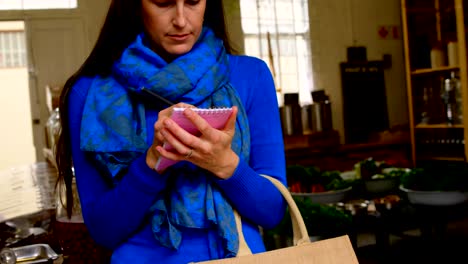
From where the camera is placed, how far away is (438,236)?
275cm

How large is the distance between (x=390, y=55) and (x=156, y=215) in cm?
761

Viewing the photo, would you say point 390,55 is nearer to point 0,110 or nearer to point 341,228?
point 341,228

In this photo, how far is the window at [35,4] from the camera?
6.84 metres

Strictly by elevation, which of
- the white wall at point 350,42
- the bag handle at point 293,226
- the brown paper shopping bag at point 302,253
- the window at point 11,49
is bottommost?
the brown paper shopping bag at point 302,253

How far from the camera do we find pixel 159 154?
826 mm

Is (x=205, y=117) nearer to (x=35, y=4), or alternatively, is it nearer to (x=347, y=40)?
(x=35, y=4)

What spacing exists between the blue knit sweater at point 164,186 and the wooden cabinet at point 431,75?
4620 mm

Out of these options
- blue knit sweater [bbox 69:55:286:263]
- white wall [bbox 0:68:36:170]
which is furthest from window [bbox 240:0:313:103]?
white wall [bbox 0:68:36:170]

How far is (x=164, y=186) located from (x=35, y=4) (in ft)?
22.0

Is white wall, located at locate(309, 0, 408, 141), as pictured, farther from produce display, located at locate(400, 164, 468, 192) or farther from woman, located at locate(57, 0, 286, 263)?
woman, located at locate(57, 0, 286, 263)

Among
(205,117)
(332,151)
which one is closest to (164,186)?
(205,117)

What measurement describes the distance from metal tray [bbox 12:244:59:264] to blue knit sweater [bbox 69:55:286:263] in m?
0.43

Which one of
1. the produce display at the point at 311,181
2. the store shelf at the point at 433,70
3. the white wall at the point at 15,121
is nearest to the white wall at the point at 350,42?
the store shelf at the point at 433,70

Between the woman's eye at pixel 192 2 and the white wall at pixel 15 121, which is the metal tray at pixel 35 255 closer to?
the woman's eye at pixel 192 2
